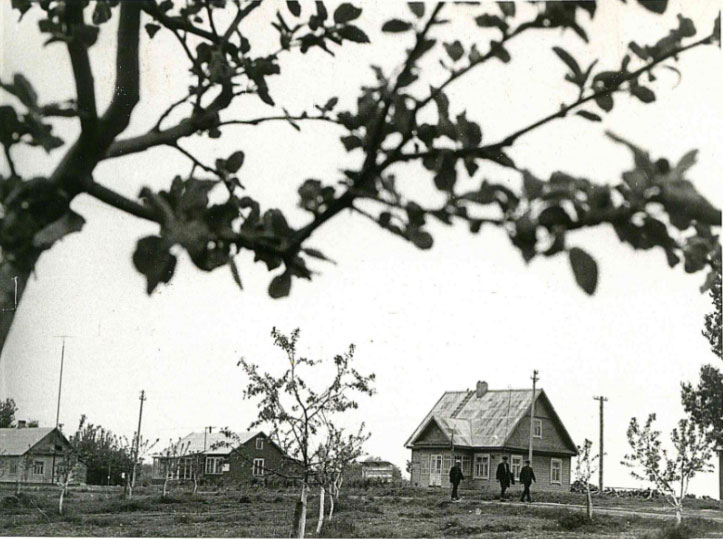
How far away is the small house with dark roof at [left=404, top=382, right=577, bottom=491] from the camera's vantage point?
232 inches

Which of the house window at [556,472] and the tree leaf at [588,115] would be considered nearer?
the tree leaf at [588,115]

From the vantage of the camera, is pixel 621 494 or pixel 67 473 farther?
pixel 67 473

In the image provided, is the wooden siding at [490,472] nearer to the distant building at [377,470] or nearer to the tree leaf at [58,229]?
the distant building at [377,470]

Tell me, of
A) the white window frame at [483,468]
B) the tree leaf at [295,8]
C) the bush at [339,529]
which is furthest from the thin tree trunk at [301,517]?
the tree leaf at [295,8]

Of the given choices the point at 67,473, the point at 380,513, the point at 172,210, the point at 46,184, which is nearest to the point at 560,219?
the point at 172,210

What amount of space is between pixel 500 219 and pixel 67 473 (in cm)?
880

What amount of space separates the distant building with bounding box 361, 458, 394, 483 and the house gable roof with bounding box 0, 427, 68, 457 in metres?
2.57

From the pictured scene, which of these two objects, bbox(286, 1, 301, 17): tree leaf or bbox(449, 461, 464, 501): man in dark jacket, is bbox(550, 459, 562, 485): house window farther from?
bbox(286, 1, 301, 17): tree leaf

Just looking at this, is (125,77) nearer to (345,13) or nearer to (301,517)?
(345,13)

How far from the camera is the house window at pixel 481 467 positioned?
25.2 feet

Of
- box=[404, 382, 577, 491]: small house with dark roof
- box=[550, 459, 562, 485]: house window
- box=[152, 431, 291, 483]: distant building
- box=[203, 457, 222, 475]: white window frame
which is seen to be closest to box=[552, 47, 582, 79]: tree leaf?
box=[404, 382, 577, 491]: small house with dark roof

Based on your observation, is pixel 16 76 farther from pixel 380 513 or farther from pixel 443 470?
pixel 443 470

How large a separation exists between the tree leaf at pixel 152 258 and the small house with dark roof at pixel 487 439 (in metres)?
4.45

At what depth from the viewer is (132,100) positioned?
1067 millimetres
